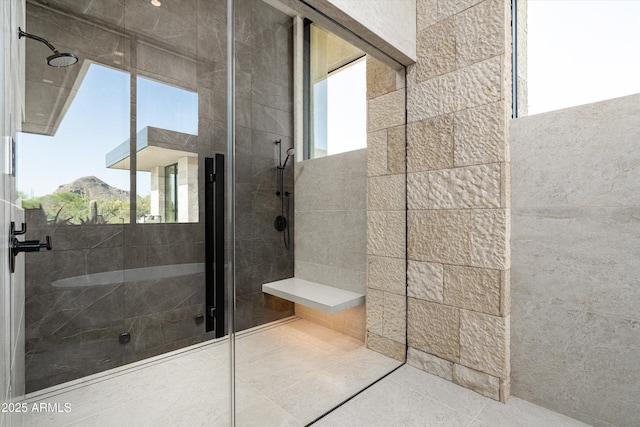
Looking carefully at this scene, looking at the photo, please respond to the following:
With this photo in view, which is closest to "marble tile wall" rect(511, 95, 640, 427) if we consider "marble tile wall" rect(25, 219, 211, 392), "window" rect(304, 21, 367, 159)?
"window" rect(304, 21, 367, 159)

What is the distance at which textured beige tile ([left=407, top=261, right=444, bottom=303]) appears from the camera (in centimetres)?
173

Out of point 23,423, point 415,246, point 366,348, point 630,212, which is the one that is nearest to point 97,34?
point 23,423

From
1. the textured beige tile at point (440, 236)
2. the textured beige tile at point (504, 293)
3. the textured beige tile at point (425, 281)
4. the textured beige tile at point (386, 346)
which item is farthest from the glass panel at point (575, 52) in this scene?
the textured beige tile at point (386, 346)

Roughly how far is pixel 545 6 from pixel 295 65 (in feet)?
4.66

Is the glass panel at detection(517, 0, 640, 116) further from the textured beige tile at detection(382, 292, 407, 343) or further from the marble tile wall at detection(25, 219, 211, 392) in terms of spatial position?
the marble tile wall at detection(25, 219, 211, 392)

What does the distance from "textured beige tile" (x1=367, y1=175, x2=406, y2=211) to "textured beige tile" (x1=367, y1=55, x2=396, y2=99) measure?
1.90 ft

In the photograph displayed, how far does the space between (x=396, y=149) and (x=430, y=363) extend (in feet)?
4.47

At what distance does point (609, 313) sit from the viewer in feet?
4.24

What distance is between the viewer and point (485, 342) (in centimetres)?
154

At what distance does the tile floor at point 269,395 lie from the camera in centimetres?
128

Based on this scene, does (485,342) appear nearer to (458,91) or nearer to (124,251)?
(458,91)

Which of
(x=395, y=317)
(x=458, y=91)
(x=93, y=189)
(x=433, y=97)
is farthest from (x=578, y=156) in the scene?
(x=93, y=189)

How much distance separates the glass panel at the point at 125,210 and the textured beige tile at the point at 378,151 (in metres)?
0.96

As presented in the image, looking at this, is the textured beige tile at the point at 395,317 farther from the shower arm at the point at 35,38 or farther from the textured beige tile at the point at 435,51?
the shower arm at the point at 35,38
